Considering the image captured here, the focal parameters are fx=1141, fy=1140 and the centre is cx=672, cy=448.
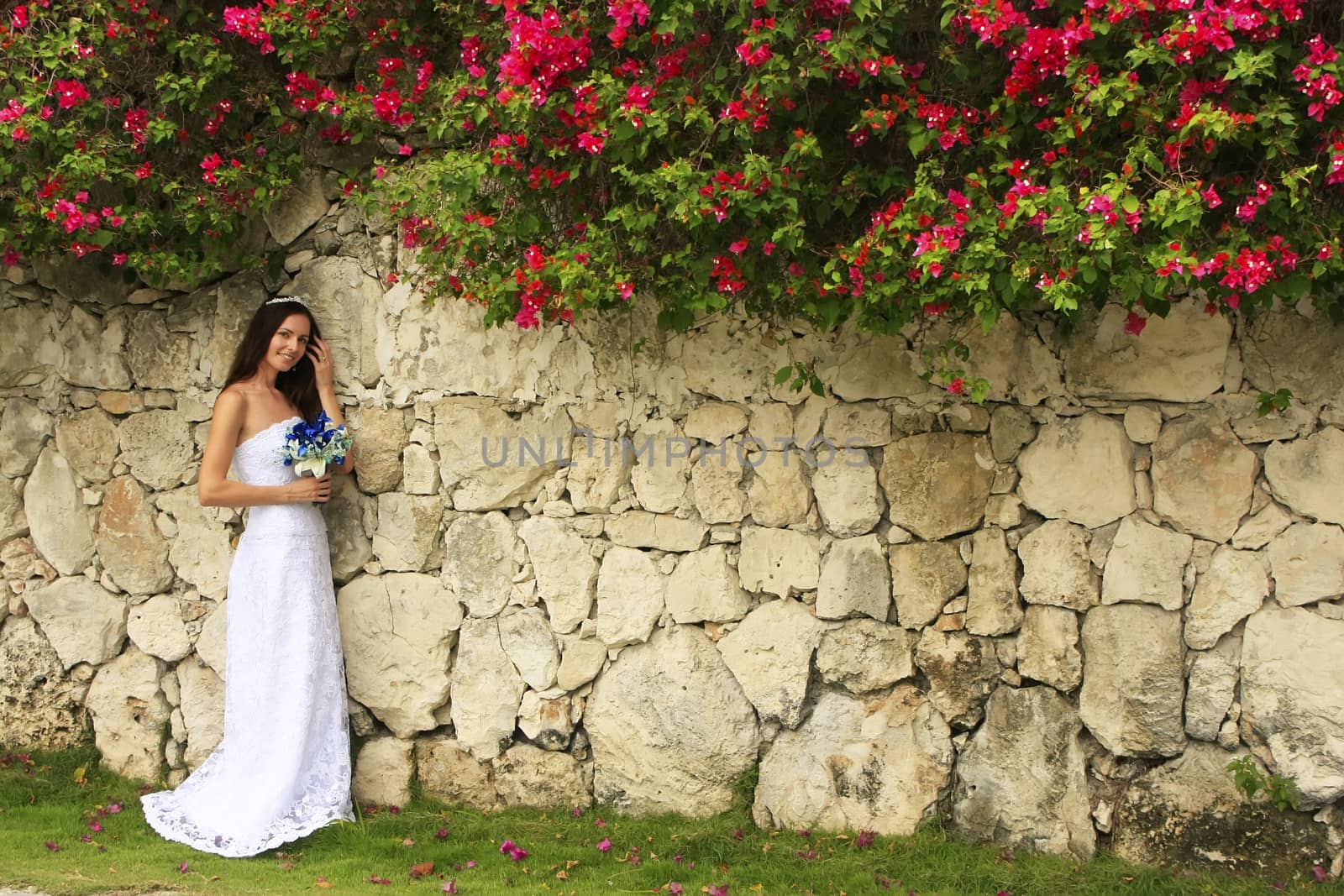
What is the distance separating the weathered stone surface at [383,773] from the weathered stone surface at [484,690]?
10.1 inches

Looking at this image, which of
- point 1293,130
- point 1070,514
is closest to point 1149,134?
point 1293,130

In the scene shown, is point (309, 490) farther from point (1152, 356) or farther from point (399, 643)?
point (1152, 356)

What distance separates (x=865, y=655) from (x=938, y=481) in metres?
0.62

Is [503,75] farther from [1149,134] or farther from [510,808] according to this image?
[510,808]

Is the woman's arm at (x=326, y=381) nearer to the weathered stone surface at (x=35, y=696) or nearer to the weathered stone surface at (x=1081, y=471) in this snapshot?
the weathered stone surface at (x=35, y=696)

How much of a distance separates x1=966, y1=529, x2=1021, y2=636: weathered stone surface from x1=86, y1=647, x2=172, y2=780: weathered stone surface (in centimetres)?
316

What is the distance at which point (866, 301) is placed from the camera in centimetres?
321

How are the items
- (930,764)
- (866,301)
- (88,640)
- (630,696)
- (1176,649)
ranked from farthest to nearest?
(88,640), (630,696), (930,764), (1176,649), (866,301)

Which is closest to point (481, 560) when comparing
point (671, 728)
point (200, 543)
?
point (671, 728)

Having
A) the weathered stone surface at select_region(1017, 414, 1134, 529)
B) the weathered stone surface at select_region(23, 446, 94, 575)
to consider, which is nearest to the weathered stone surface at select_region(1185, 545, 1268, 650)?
the weathered stone surface at select_region(1017, 414, 1134, 529)

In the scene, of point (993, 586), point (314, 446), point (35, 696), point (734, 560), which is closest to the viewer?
point (993, 586)

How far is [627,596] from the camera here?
397 cm

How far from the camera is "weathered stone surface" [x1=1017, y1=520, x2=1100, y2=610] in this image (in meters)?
3.52

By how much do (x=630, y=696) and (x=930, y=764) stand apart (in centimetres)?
103
